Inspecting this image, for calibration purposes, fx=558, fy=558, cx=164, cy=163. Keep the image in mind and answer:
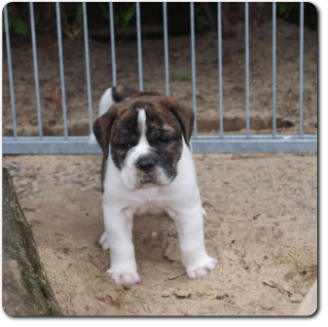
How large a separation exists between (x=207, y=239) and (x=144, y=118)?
1452mm

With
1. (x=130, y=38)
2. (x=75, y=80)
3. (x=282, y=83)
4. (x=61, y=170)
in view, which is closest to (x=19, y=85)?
(x=75, y=80)

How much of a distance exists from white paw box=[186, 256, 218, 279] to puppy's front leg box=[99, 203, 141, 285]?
395 millimetres

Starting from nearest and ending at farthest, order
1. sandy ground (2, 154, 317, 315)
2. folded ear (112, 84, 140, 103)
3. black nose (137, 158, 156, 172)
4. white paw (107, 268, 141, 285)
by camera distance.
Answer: black nose (137, 158, 156, 172) < sandy ground (2, 154, 317, 315) < white paw (107, 268, 141, 285) < folded ear (112, 84, 140, 103)

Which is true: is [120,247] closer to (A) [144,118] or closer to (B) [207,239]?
(B) [207,239]

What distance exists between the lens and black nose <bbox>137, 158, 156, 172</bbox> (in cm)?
367

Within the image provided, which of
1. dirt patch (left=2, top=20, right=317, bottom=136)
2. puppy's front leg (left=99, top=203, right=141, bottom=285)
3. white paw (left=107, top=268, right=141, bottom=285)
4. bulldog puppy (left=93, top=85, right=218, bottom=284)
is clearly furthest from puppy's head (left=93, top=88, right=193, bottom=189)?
dirt patch (left=2, top=20, right=317, bottom=136)

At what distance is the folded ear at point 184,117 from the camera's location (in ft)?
13.1

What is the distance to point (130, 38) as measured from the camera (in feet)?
35.1

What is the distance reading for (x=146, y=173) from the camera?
3.69 m

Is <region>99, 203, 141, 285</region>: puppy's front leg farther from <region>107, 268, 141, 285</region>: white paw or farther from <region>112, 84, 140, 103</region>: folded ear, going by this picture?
<region>112, 84, 140, 103</region>: folded ear

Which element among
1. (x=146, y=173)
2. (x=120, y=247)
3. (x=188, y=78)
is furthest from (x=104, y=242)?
(x=188, y=78)

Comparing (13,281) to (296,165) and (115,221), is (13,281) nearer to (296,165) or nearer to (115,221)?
(115,221)

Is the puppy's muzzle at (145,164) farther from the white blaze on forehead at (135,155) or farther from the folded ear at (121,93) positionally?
the folded ear at (121,93)

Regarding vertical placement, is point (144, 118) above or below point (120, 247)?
above
